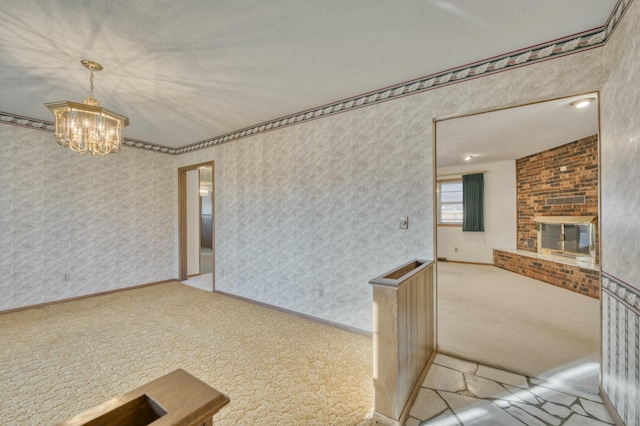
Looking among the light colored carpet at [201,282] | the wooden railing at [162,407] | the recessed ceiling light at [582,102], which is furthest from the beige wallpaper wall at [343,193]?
the wooden railing at [162,407]

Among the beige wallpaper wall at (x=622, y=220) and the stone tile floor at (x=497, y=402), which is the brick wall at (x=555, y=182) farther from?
the stone tile floor at (x=497, y=402)

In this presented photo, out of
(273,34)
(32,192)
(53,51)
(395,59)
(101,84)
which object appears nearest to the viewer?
(273,34)

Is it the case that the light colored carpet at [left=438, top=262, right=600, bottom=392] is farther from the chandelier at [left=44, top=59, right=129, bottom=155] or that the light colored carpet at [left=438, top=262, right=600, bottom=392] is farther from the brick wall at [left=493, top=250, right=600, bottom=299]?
the chandelier at [left=44, top=59, right=129, bottom=155]

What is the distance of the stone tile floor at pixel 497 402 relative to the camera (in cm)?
179

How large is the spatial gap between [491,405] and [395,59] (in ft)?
8.92

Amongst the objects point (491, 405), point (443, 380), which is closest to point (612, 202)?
point (491, 405)

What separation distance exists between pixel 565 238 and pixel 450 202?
2801 mm

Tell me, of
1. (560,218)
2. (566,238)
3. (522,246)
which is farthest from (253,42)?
(522,246)

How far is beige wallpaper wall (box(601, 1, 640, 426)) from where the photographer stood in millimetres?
1556

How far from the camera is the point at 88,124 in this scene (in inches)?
91.0

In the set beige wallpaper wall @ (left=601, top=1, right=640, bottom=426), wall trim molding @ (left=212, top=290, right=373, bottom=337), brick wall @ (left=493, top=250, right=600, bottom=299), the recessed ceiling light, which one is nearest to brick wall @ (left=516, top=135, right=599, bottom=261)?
brick wall @ (left=493, top=250, right=600, bottom=299)

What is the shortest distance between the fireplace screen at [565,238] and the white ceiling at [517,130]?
151 centimetres

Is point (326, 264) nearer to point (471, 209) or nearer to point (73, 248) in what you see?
point (73, 248)

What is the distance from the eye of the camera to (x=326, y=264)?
11.0 feet
